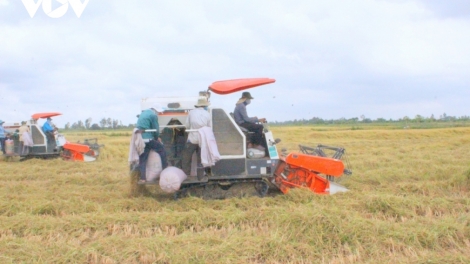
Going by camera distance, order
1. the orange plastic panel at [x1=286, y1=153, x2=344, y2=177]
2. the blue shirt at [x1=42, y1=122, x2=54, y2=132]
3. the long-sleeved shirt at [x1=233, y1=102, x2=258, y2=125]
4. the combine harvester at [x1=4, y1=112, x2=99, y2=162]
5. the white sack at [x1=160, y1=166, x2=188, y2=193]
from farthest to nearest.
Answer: the blue shirt at [x1=42, y1=122, x2=54, y2=132]
the combine harvester at [x1=4, y1=112, x2=99, y2=162]
the long-sleeved shirt at [x1=233, y1=102, x2=258, y2=125]
the orange plastic panel at [x1=286, y1=153, x2=344, y2=177]
the white sack at [x1=160, y1=166, x2=188, y2=193]

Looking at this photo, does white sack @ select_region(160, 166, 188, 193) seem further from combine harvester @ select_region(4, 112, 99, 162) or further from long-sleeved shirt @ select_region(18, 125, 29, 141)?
long-sleeved shirt @ select_region(18, 125, 29, 141)

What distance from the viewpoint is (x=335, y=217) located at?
5898 millimetres

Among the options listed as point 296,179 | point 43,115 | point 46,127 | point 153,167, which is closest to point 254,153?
point 296,179

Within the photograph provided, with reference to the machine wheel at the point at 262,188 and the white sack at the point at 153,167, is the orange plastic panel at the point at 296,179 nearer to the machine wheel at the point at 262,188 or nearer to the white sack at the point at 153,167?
the machine wheel at the point at 262,188

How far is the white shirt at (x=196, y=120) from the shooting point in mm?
7883

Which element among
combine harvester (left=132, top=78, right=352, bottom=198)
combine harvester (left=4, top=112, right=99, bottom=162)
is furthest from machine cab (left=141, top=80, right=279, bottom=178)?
combine harvester (left=4, top=112, right=99, bottom=162)

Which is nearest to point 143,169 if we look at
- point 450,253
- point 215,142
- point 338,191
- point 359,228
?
point 215,142

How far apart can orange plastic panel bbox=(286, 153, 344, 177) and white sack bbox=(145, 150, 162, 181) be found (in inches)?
88.6

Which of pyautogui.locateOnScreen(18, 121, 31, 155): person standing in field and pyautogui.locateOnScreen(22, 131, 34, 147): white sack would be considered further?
Result: pyautogui.locateOnScreen(18, 121, 31, 155): person standing in field

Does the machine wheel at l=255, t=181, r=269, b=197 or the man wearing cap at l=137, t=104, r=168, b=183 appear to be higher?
the man wearing cap at l=137, t=104, r=168, b=183

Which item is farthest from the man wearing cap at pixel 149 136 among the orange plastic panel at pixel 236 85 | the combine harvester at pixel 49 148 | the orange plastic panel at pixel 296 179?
the combine harvester at pixel 49 148

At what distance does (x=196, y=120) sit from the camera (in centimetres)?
788

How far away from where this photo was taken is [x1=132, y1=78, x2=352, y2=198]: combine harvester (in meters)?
8.13

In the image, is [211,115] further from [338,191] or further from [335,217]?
[335,217]
